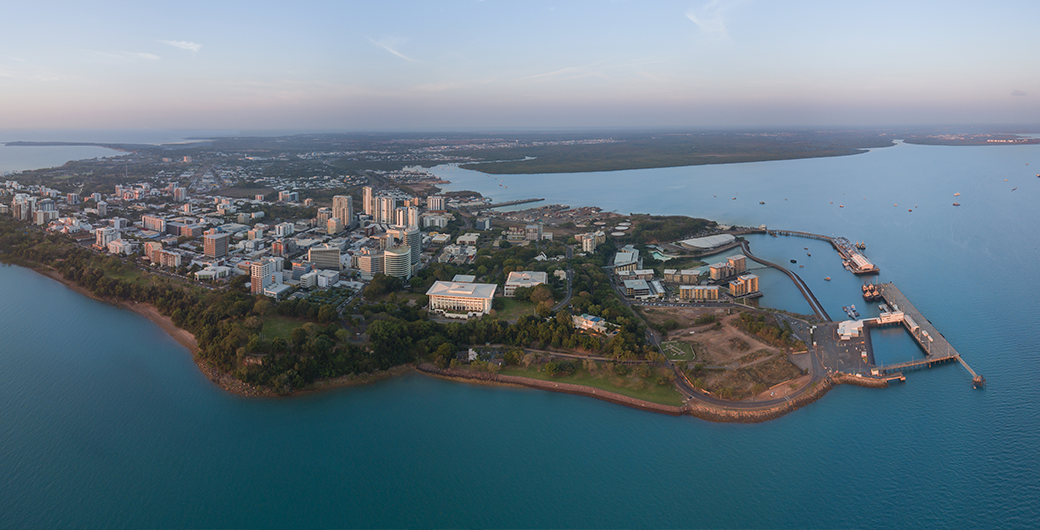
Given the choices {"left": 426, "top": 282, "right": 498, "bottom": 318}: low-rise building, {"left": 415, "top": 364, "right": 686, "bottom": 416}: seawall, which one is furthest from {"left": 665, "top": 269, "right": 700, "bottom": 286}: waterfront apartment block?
{"left": 415, "top": 364, "right": 686, "bottom": 416}: seawall

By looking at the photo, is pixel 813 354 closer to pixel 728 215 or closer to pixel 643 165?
pixel 728 215

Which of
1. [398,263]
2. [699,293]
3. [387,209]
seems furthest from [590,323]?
[387,209]

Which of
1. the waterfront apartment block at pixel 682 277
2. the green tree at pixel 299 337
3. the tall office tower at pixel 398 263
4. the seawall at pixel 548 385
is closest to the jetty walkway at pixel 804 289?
the waterfront apartment block at pixel 682 277

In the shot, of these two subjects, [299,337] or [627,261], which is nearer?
[299,337]

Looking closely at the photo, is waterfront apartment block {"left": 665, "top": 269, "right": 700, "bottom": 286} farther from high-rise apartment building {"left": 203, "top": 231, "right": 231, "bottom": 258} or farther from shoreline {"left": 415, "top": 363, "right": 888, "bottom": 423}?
high-rise apartment building {"left": 203, "top": 231, "right": 231, "bottom": 258}

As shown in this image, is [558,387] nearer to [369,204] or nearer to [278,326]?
[278,326]
